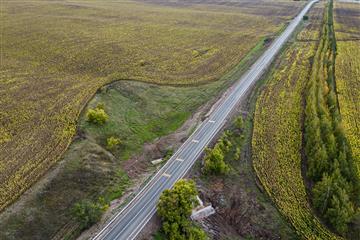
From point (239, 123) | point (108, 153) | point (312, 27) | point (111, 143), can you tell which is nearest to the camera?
point (108, 153)

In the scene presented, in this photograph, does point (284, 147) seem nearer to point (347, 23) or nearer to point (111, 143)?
point (111, 143)

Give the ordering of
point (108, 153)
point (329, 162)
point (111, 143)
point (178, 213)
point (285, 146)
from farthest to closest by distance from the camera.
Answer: point (285, 146)
point (111, 143)
point (108, 153)
point (329, 162)
point (178, 213)

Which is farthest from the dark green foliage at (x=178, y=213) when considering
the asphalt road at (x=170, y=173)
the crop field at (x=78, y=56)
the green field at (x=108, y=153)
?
the crop field at (x=78, y=56)

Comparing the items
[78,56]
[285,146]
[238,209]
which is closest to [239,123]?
[285,146]

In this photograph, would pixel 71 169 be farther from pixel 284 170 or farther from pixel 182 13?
pixel 182 13

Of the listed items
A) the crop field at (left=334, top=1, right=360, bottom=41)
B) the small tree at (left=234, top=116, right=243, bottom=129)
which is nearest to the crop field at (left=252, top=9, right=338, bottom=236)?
the small tree at (left=234, top=116, right=243, bottom=129)

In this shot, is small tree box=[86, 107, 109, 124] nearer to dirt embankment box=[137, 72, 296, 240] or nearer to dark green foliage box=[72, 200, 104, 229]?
dark green foliage box=[72, 200, 104, 229]
